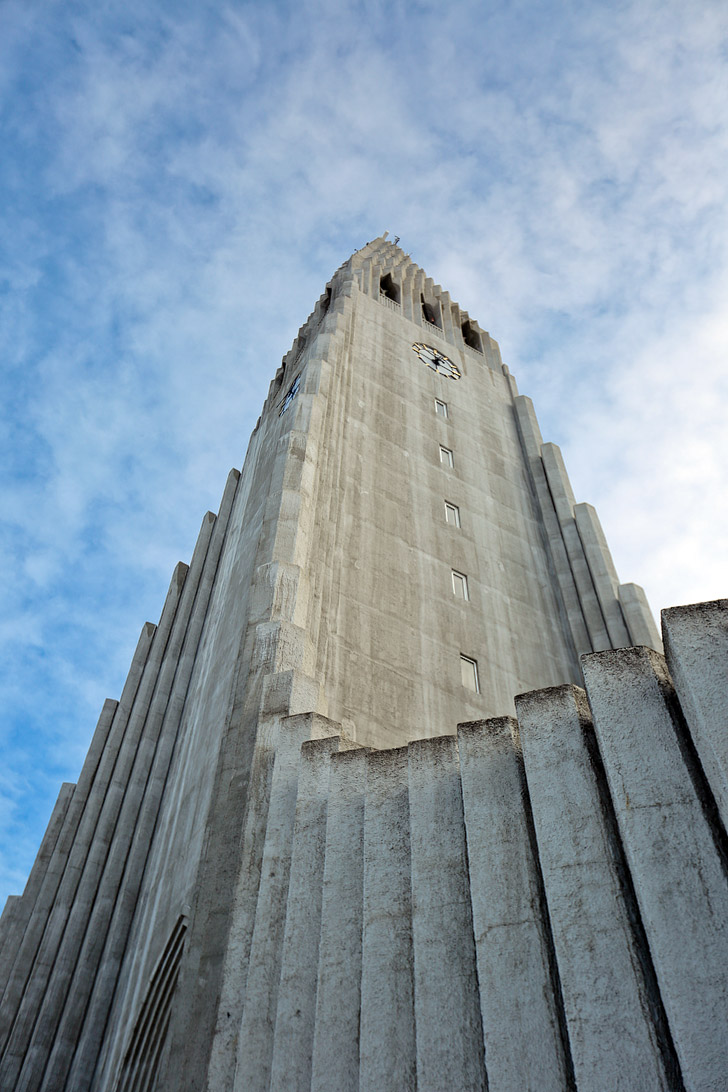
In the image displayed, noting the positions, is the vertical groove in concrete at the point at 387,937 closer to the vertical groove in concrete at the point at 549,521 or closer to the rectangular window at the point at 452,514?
the vertical groove in concrete at the point at 549,521

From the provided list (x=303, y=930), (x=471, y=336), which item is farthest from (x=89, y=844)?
(x=471, y=336)

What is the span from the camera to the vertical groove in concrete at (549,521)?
22.3m

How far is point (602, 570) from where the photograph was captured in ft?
75.8

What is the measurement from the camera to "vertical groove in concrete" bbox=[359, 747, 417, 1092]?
7.91 metres

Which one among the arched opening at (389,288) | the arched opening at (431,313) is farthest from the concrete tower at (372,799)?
the arched opening at (431,313)

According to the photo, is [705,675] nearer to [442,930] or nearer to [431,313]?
[442,930]

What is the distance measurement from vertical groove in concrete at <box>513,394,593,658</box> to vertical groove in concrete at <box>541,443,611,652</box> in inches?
5.0

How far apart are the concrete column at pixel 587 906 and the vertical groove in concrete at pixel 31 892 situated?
50.3 feet

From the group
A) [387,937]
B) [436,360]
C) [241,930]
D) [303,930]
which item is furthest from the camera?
[436,360]

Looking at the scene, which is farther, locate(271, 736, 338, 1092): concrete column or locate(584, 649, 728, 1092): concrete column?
locate(271, 736, 338, 1092): concrete column

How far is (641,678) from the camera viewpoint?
326 inches

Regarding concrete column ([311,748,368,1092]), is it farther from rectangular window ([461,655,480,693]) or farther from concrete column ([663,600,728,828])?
rectangular window ([461,655,480,693])

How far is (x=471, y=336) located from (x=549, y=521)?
12.7m

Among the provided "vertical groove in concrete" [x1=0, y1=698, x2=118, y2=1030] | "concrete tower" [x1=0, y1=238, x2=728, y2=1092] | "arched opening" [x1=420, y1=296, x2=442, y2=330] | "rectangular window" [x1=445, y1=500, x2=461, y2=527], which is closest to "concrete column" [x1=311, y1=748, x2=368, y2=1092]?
"concrete tower" [x1=0, y1=238, x2=728, y2=1092]
